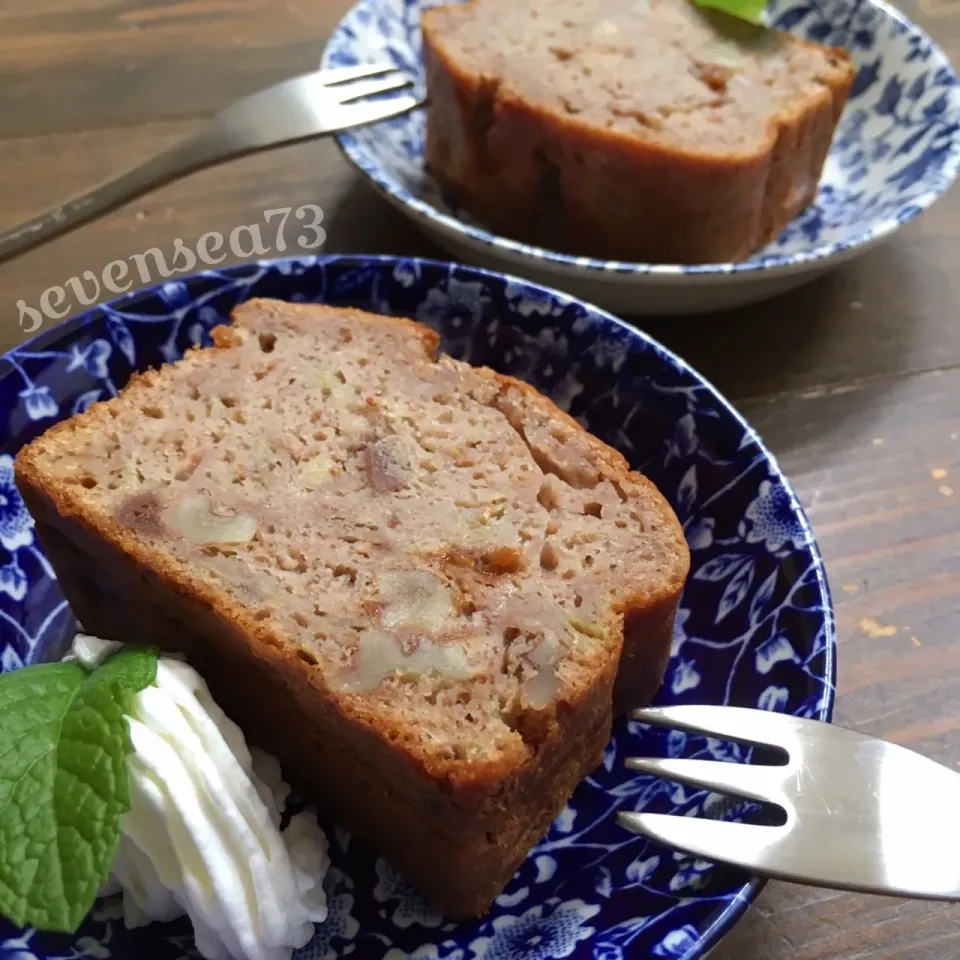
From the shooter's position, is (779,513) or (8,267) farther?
(8,267)

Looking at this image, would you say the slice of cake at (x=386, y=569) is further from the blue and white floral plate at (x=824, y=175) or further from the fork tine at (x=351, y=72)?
the fork tine at (x=351, y=72)

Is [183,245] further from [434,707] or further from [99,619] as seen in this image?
[434,707]

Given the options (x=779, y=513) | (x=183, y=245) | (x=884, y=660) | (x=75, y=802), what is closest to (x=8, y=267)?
(x=183, y=245)

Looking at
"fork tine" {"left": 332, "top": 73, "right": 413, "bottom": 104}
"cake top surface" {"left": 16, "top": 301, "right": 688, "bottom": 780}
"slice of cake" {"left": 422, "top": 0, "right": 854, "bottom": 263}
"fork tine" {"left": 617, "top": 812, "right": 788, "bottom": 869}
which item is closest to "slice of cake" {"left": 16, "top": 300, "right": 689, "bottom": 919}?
"cake top surface" {"left": 16, "top": 301, "right": 688, "bottom": 780}

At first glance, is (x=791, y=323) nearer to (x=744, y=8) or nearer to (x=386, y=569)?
(x=744, y=8)

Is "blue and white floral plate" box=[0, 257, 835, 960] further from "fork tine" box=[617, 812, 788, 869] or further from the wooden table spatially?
the wooden table

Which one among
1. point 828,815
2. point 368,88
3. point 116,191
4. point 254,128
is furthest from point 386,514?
point 368,88
